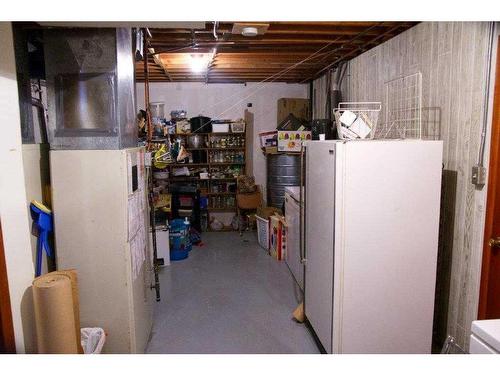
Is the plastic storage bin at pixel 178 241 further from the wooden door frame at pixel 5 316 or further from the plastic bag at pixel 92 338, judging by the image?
the wooden door frame at pixel 5 316

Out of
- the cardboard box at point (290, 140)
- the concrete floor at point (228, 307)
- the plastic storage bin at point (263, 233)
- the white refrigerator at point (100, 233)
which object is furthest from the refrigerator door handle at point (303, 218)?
the cardboard box at point (290, 140)

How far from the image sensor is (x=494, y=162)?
2.32 m

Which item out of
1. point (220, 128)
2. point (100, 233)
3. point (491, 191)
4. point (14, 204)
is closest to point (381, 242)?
point (491, 191)

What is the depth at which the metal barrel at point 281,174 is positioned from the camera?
6.42m

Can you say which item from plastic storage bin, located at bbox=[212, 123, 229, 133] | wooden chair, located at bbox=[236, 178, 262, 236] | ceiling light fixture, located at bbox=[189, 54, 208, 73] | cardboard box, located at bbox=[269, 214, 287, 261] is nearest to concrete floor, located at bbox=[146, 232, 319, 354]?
cardboard box, located at bbox=[269, 214, 287, 261]

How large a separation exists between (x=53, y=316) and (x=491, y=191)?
8.74 ft

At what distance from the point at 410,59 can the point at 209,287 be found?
3.20m

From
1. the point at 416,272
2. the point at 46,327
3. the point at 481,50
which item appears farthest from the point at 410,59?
the point at 46,327

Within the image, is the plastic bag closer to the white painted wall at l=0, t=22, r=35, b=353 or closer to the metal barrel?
the white painted wall at l=0, t=22, r=35, b=353

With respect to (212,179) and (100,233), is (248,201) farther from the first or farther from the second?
(100,233)

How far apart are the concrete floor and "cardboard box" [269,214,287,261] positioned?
0.13 metres

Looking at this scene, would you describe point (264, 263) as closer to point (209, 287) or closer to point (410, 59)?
point (209, 287)

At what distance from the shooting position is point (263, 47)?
4383 mm

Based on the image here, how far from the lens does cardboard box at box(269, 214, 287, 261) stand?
5.11 m
